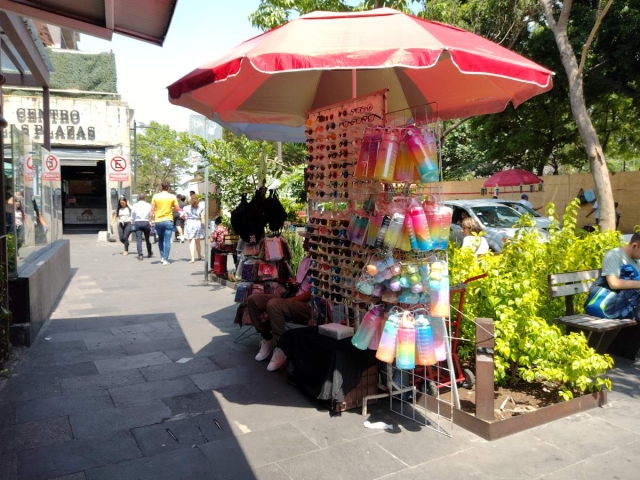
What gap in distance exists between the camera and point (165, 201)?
12.5m

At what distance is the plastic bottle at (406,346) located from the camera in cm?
365

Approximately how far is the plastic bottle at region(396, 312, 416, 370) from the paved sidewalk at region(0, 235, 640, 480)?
1.90 ft

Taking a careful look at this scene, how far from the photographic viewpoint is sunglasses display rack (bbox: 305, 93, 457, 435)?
12.4 feet

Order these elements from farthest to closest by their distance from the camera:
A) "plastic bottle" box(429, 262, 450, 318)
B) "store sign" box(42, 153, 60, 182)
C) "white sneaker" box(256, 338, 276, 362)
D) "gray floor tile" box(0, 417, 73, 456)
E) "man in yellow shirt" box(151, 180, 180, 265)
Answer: "man in yellow shirt" box(151, 180, 180, 265)
"store sign" box(42, 153, 60, 182)
"white sneaker" box(256, 338, 276, 362)
"plastic bottle" box(429, 262, 450, 318)
"gray floor tile" box(0, 417, 73, 456)

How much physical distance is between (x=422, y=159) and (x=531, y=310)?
1600mm

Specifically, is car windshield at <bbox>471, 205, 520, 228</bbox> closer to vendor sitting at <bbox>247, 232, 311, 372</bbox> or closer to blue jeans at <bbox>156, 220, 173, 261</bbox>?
blue jeans at <bbox>156, 220, 173, 261</bbox>

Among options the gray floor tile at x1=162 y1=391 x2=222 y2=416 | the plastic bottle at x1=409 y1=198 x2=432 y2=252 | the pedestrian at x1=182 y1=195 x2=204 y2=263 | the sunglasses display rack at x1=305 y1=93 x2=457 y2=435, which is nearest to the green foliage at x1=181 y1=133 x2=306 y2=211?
the pedestrian at x1=182 y1=195 x2=204 y2=263

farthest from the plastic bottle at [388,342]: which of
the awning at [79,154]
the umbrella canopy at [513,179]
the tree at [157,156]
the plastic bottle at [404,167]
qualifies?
the tree at [157,156]

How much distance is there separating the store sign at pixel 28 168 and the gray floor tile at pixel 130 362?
316 centimetres

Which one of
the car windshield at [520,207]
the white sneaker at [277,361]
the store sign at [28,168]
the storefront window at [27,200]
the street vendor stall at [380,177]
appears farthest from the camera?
the car windshield at [520,207]

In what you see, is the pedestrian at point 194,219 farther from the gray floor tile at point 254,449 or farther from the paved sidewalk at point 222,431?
the gray floor tile at point 254,449

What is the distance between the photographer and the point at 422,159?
380cm

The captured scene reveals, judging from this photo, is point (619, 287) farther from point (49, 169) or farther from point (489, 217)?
point (49, 169)

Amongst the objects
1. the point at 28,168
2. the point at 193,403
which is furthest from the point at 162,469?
the point at 28,168
